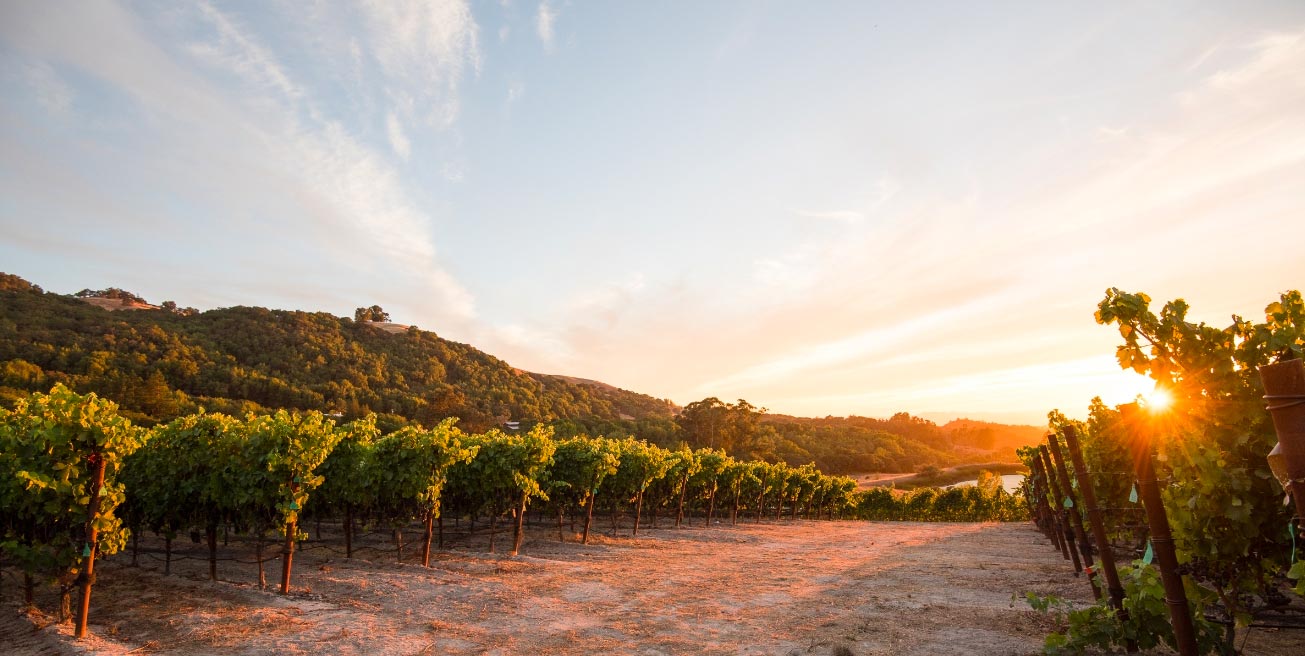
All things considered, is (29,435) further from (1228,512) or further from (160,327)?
(160,327)

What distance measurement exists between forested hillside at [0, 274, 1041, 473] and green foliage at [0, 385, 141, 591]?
26969mm

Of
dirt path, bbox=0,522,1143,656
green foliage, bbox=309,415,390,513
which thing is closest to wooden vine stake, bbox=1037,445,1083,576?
dirt path, bbox=0,522,1143,656

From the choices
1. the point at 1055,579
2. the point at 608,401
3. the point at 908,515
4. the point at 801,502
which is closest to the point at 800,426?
the point at 608,401

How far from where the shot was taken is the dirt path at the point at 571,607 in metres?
8.35

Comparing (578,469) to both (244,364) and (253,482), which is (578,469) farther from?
(244,364)

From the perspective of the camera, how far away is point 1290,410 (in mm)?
3133

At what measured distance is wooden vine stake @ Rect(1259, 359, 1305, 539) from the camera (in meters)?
3.03

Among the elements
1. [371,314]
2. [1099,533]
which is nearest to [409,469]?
[1099,533]

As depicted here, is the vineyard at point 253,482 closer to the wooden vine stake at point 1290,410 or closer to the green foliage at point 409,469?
the green foliage at point 409,469

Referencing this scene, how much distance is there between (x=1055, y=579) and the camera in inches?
528

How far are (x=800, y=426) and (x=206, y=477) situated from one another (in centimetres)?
9749

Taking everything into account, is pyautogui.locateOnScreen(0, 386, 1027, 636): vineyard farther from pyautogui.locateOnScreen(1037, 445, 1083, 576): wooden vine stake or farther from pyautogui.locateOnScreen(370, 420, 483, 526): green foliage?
pyautogui.locateOnScreen(1037, 445, 1083, 576): wooden vine stake

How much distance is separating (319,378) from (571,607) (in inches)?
2626

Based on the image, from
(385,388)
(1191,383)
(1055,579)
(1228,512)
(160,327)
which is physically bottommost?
(1055,579)
